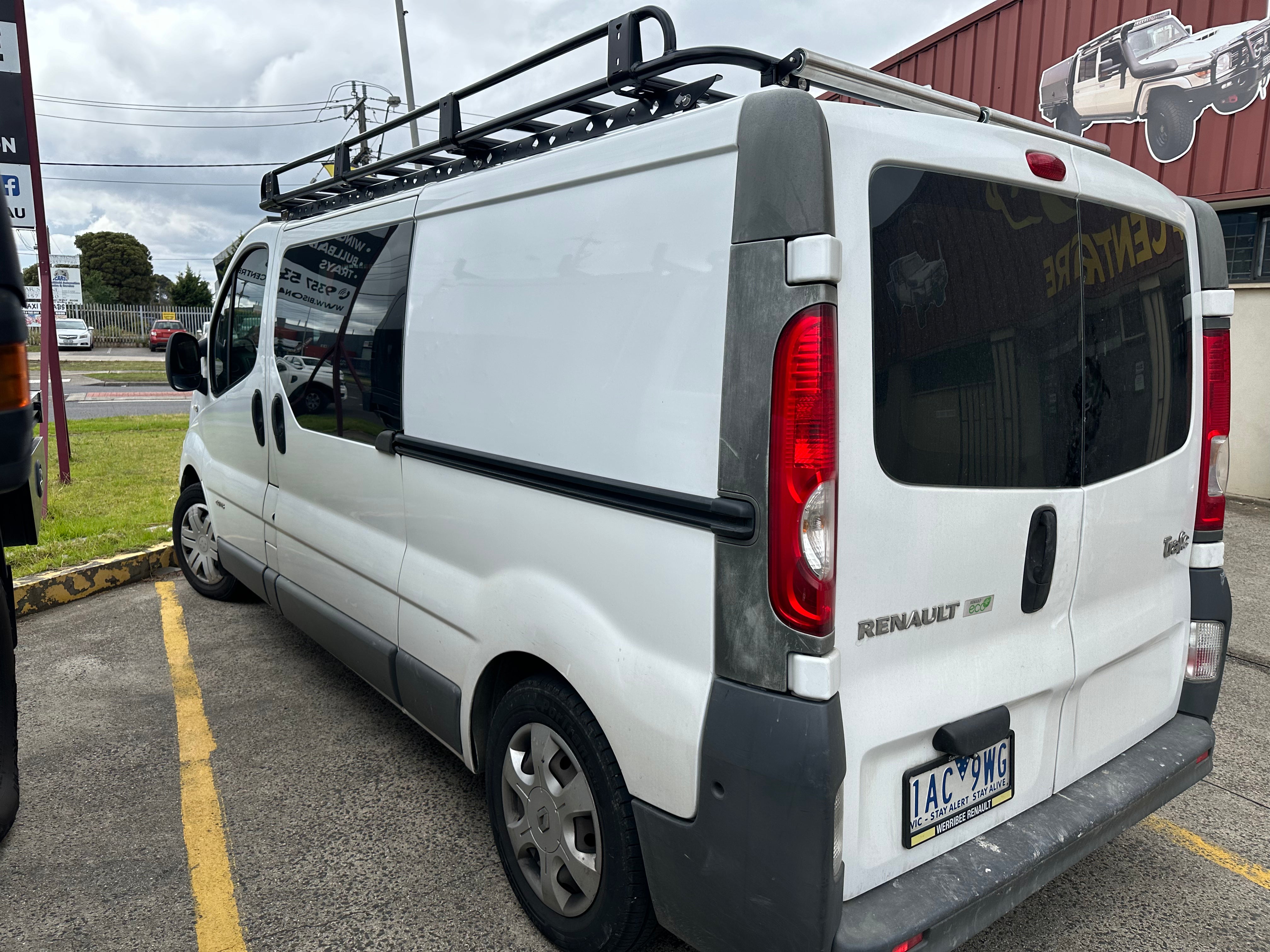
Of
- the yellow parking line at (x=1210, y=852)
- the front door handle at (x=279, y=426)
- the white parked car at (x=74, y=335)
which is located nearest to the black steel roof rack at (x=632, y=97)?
the front door handle at (x=279, y=426)

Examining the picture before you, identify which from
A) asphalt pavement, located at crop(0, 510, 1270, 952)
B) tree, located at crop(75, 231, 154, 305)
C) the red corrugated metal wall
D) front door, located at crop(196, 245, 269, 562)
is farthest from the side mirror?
tree, located at crop(75, 231, 154, 305)

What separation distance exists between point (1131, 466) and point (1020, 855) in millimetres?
1020

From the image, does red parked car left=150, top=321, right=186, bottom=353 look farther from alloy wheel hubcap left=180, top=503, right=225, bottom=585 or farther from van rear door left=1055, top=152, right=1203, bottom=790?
van rear door left=1055, top=152, right=1203, bottom=790

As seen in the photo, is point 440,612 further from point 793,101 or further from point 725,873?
point 793,101

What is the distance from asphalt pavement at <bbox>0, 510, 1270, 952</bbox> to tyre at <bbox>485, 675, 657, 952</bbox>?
0.18m

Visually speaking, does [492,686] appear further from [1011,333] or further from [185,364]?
[185,364]

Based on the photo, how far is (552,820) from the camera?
2.25m

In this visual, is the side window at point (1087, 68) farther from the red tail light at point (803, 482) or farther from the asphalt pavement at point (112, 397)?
the asphalt pavement at point (112, 397)

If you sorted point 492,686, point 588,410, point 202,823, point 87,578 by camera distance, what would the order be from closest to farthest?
point 588,410
point 492,686
point 202,823
point 87,578

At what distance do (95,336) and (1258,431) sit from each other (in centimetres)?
4380

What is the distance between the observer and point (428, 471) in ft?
8.96

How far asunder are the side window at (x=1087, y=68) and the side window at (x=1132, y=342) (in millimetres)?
8389

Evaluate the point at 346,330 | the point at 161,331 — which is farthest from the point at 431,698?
the point at 161,331

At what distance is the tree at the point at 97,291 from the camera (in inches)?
1879
